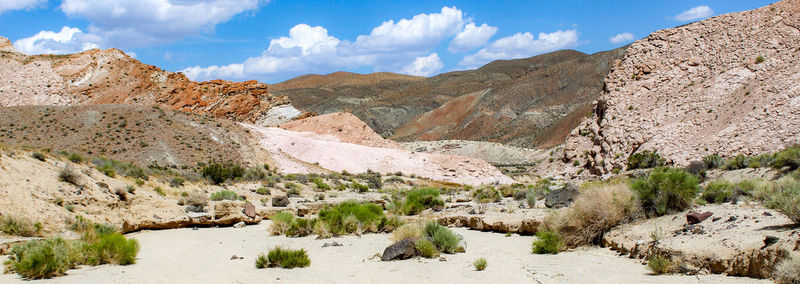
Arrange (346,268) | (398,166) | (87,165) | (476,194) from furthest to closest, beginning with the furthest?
(398,166)
(476,194)
(87,165)
(346,268)

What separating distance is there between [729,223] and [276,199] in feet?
44.4

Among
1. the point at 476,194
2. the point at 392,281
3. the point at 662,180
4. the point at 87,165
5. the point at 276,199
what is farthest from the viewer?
the point at 476,194

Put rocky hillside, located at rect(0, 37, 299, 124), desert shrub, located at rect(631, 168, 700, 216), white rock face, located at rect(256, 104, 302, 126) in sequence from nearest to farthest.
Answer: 1. desert shrub, located at rect(631, 168, 700, 216)
2. rocky hillside, located at rect(0, 37, 299, 124)
3. white rock face, located at rect(256, 104, 302, 126)

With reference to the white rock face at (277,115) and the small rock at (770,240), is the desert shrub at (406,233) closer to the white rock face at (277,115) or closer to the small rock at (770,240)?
the small rock at (770,240)

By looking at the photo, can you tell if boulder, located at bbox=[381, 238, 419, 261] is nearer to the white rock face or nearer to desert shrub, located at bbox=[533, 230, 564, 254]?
desert shrub, located at bbox=[533, 230, 564, 254]

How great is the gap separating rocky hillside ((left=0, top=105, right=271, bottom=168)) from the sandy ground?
2154 cm

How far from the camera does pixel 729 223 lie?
7121 millimetres

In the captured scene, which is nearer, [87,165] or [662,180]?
[662,180]

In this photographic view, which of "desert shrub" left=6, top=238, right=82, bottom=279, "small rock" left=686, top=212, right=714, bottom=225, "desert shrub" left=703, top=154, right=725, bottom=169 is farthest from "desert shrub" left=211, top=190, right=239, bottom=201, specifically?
"desert shrub" left=703, top=154, right=725, bottom=169

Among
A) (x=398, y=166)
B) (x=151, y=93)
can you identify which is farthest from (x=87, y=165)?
(x=151, y=93)

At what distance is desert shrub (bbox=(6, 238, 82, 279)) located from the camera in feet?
22.2

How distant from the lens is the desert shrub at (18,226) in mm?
9250

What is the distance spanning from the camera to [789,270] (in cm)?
505

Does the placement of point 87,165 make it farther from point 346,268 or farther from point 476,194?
Answer: point 476,194
